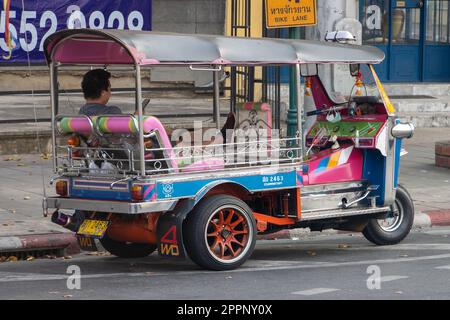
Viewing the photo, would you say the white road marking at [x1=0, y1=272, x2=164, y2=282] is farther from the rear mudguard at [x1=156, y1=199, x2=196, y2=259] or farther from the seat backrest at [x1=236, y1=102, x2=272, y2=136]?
the seat backrest at [x1=236, y1=102, x2=272, y2=136]

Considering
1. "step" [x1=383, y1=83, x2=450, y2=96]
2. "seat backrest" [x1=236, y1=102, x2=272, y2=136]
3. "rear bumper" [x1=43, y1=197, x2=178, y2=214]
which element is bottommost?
"rear bumper" [x1=43, y1=197, x2=178, y2=214]

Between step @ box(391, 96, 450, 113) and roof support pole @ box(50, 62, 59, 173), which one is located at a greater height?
roof support pole @ box(50, 62, 59, 173)

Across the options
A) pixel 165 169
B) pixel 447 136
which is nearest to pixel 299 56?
pixel 165 169

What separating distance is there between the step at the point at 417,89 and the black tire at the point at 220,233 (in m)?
14.3

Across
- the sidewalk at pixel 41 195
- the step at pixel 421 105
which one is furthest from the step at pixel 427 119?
the sidewalk at pixel 41 195

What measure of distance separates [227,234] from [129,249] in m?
1.39

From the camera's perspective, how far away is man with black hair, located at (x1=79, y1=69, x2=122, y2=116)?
32.4 ft

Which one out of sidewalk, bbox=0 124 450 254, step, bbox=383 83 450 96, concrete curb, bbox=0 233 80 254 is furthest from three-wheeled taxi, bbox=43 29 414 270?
step, bbox=383 83 450 96

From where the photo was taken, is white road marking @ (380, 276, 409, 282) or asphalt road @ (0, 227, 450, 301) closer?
asphalt road @ (0, 227, 450, 301)

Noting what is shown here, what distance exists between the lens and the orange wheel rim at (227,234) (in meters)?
9.52

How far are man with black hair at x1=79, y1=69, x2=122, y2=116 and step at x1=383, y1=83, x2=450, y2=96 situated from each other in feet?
46.9

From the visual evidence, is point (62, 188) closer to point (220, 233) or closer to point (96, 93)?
point (96, 93)

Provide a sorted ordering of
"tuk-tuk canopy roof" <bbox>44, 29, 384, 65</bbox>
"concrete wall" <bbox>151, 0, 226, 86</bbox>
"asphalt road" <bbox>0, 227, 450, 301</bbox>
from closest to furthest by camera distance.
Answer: "asphalt road" <bbox>0, 227, 450, 301</bbox>, "tuk-tuk canopy roof" <bbox>44, 29, 384, 65</bbox>, "concrete wall" <bbox>151, 0, 226, 86</bbox>
